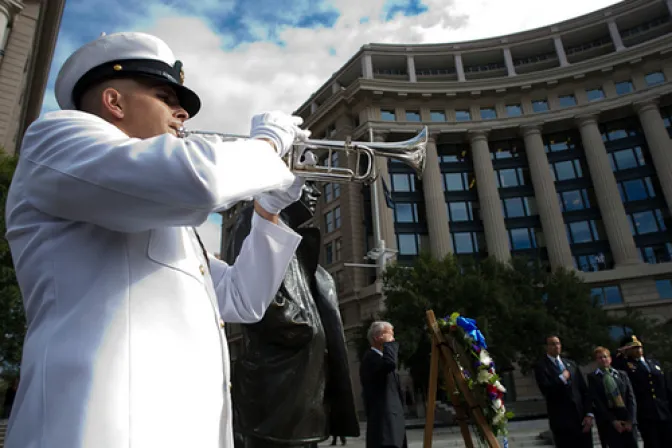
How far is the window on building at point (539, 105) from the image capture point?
158 feet

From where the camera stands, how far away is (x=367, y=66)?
5172 centimetres

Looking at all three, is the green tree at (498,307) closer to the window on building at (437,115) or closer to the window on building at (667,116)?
the window on building at (437,115)

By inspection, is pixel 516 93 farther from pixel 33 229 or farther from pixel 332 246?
pixel 33 229

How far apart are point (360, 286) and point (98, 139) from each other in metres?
42.8

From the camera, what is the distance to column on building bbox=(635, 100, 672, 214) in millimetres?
40625

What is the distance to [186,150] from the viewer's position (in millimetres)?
1190

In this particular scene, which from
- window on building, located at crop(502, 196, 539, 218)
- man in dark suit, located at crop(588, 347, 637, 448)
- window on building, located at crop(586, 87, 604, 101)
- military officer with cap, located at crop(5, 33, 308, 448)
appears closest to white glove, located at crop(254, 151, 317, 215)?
military officer with cap, located at crop(5, 33, 308, 448)

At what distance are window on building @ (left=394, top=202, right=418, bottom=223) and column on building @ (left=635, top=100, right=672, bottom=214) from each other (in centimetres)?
2327

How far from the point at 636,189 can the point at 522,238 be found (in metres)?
12.1

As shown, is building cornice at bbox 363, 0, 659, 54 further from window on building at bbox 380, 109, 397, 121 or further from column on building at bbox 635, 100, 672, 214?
column on building at bbox 635, 100, 672, 214

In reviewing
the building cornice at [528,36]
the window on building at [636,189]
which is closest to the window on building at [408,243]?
the window on building at [636,189]

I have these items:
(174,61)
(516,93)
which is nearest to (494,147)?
(516,93)

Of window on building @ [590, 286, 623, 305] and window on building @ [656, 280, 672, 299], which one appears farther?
window on building @ [590, 286, 623, 305]

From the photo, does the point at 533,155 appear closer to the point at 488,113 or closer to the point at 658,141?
the point at 488,113
